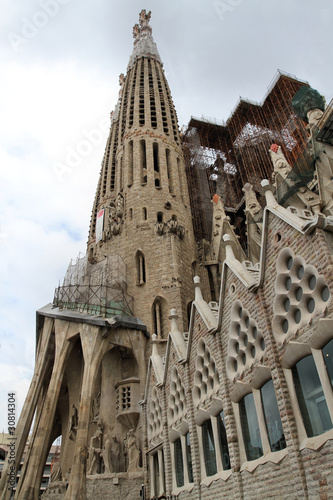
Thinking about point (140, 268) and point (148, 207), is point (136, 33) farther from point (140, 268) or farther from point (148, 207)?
point (140, 268)

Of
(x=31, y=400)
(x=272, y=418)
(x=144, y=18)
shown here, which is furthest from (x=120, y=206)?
(x=144, y=18)

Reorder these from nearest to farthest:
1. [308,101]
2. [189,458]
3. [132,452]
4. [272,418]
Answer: [272,418] → [189,458] → [132,452] → [308,101]

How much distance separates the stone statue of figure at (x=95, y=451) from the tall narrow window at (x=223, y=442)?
7644 millimetres

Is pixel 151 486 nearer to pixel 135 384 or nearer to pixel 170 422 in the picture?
pixel 170 422

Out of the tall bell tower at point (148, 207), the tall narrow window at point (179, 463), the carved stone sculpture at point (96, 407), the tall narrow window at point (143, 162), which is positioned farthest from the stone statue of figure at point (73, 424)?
the tall narrow window at point (143, 162)

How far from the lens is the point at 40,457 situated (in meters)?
16.5

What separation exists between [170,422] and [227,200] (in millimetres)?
22446

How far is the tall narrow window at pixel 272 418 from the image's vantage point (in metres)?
8.75

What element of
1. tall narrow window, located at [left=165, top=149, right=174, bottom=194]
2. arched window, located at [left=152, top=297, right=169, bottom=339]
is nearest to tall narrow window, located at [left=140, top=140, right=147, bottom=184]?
tall narrow window, located at [left=165, top=149, right=174, bottom=194]

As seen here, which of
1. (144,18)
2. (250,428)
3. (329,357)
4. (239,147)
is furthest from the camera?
(144,18)

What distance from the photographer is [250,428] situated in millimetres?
9891

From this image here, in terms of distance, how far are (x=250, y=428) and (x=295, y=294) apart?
11.4 ft

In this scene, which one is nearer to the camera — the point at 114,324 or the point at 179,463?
the point at 179,463

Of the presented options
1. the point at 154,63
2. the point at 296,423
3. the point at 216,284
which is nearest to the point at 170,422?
the point at 296,423
